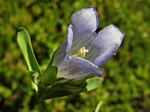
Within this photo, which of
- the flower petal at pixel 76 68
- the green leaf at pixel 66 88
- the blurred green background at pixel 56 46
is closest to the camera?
the flower petal at pixel 76 68

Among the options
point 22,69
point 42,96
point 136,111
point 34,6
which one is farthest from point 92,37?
point 136,111

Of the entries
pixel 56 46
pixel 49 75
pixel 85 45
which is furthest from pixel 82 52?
pixel 56 46

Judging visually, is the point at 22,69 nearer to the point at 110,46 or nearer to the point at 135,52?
the point at 135,52

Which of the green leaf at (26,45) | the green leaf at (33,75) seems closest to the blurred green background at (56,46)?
the green leaf at (26,45)

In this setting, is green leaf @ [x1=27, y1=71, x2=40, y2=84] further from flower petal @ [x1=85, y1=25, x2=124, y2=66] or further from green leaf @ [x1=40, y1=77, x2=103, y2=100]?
flower petal @ [x1=85, y1=25, x2=124, y2=66]

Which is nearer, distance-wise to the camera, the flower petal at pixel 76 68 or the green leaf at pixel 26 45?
the flower petal at pixel 76 68

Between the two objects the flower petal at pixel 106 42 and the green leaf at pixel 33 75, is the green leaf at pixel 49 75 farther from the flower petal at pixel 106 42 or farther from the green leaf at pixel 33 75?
the flower petal at pixel 106 42
